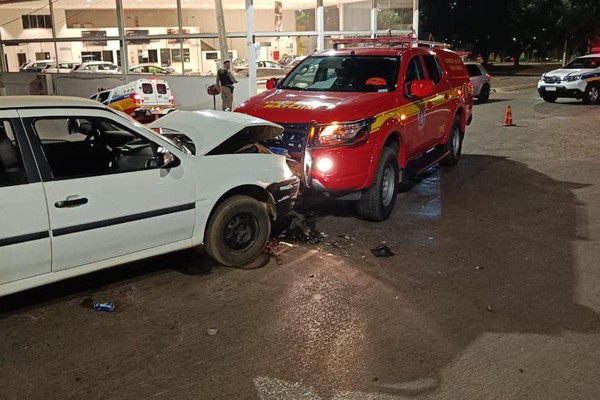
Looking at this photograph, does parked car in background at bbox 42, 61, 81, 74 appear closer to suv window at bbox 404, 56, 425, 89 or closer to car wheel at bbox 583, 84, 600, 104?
suv window at bbox 404, 56, 425, 89

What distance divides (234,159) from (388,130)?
2.22 m

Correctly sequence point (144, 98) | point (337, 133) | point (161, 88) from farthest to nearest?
point (161, 88) < point (144, 98) < point (337, 133)

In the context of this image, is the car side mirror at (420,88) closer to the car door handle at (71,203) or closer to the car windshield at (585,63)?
the car door handle at (71,203)

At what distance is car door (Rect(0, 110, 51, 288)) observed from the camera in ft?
13.6

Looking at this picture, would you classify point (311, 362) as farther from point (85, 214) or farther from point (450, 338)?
point (85, 214)

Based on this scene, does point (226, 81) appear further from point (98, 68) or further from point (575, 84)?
point (575, 84)

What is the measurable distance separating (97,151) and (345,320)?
2767 millimetres

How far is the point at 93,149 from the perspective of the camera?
5465mm

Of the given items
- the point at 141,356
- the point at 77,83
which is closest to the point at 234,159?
the point at 141,356

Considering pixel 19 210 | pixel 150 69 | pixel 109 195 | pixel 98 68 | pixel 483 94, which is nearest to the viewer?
pixel 19 210

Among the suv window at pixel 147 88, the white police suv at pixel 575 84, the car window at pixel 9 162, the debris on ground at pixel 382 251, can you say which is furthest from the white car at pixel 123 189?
the white police suv at pixel 575 84

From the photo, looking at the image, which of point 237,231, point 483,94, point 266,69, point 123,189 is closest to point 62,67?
point 266,69

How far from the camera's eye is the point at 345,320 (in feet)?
14.8

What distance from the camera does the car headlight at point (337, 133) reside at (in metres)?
6.42
